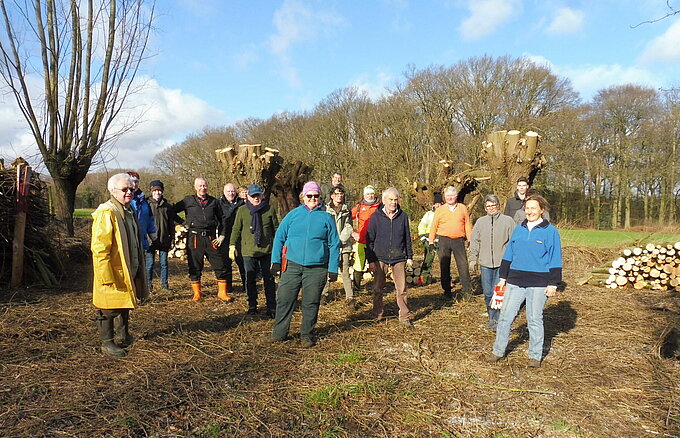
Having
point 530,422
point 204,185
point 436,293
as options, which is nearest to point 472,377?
point 530,422

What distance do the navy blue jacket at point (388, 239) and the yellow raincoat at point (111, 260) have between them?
113 inches

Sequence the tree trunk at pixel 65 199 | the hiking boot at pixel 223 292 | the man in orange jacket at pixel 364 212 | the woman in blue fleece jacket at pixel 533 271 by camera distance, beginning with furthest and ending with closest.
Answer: the tree trunk at pixel 65 199, the hiking boot at pixel 223 292, the man in orange jacket at pixel 364 212, the woman in blue fleece jacket at pixel 533 271

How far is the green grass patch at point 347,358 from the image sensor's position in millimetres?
4328

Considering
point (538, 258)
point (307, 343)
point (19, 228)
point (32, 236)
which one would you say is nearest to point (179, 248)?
point (32, 236)

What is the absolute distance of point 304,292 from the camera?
4.86m

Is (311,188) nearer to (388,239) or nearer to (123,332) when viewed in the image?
(388,239)

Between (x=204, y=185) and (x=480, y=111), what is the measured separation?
19.5 m

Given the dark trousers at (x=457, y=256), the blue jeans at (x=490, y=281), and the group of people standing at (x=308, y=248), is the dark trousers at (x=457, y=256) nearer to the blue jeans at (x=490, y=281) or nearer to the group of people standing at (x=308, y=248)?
the group of people standing at (x=308, y=248)

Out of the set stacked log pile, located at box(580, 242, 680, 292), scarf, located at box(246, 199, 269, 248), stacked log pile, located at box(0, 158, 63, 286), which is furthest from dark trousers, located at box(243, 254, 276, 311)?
stacked log pile, located at box(580, 242, 680, 292)

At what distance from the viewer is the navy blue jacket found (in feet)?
18.6

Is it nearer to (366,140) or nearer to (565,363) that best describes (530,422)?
(565,363)

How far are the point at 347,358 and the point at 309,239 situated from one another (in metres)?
1.28

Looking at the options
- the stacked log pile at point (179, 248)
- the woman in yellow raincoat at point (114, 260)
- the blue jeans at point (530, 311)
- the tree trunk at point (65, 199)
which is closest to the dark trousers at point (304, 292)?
the woman in yellow raincoat at point (114, 260)

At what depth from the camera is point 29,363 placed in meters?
4.14
